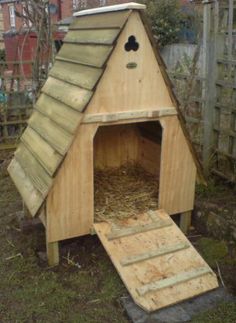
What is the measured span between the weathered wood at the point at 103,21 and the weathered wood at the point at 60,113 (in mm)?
700

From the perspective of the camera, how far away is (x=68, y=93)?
3.22 m

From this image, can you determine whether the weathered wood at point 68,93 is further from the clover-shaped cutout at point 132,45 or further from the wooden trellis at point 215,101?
the wooden trellis at point 215,101

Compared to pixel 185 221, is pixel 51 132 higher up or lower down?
higher up

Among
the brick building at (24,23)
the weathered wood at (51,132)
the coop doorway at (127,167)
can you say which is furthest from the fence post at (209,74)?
the brick building at (24,23)

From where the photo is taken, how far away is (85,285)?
10.3 feet

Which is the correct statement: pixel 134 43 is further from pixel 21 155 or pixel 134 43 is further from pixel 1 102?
pixel 1 102

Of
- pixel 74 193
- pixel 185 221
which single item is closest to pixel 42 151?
pixel 74 193

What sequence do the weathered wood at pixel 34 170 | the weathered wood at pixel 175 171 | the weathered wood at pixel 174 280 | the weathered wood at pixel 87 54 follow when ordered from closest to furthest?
the weathered wood at pixel 174 280
the weathered wood at pixel 87 54
the weathered wood at pixel 34 170
the weathered wood at pixel 175 171

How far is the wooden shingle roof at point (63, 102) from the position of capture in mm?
2973

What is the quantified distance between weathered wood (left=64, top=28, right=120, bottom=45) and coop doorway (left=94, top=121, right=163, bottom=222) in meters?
1.09

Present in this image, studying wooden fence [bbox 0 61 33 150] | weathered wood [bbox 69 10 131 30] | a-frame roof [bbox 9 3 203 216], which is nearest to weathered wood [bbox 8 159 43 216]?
a-frame roof [bbox 9 3 203 216]

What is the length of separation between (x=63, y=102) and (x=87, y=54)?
0.43 meters

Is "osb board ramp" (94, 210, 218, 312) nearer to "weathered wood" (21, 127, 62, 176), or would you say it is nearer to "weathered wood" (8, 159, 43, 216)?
"weathered wood" (8, 159, 43, 216)

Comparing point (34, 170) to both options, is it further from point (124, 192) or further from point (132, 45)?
point (132, 45)
